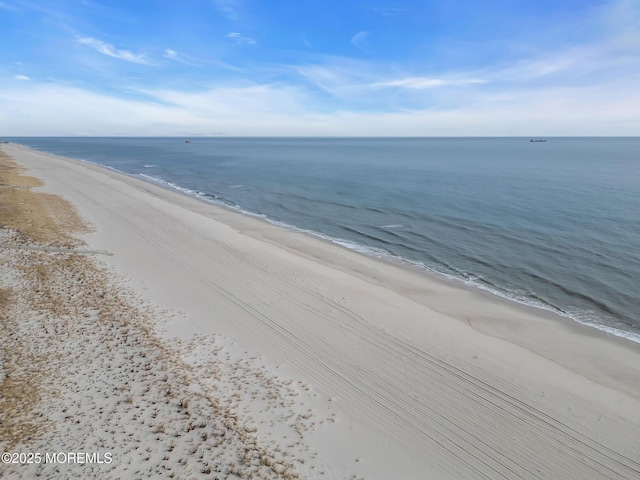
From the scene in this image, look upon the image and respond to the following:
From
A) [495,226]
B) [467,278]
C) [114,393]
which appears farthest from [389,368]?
[495,226]

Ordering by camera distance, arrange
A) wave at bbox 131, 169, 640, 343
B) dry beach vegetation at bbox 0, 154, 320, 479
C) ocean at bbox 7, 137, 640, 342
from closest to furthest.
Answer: dry beach vegetation at bbox 0, 154, 320, 479, wave at bbox 131, 169, 640, 343, ocean at bbox 7, 137, 640, 342

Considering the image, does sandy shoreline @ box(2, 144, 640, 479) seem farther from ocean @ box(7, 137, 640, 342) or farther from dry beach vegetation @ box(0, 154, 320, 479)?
ocean @ box(7, 137, 640, 342)

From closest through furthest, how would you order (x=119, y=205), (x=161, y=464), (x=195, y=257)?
(x=161, y=464) < (x=195, y=257) < (x=119, y=205)

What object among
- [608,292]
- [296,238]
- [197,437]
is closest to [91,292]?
[197,437]

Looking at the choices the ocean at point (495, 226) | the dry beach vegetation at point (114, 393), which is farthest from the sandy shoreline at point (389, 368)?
the ocean at point (495, 226)

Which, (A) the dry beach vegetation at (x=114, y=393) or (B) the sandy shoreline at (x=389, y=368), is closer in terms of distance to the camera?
(A) the dry beach vegetation at (x=114, y=393)

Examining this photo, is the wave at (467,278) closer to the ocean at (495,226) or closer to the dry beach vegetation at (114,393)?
the ocean at (495,226)

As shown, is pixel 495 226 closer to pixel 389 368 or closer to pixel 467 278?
pixel 467 278

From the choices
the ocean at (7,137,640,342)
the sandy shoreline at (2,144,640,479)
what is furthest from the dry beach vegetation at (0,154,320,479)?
the ocean at (7,137,640,342)

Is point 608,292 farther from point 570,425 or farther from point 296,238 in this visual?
point 296,238
